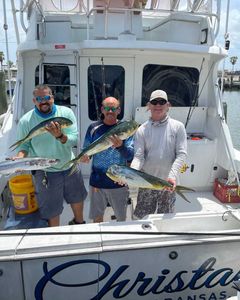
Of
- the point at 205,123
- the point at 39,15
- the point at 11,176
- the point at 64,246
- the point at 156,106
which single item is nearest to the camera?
the point at 64,246

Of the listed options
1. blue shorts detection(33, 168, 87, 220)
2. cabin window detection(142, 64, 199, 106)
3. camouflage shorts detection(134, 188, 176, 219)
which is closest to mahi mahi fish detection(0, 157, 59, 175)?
blue shorts detection(33, 168, 87, 220)

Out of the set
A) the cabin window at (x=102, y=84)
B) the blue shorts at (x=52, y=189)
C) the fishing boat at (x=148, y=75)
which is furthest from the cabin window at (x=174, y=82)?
Result: the blue shorts at (x=52, y=189)

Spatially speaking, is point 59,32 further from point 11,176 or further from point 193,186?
point 193,186

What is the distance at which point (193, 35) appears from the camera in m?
4.82

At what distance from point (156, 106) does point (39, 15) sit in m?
2.99

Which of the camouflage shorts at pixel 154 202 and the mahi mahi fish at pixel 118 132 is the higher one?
the mahi mahi fish at pixel 118 132

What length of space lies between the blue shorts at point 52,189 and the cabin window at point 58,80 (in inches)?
80.6

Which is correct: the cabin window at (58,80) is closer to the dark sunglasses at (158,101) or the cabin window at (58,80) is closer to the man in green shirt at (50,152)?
the man in green shirt at (50,152)

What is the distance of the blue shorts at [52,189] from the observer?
10.2ft

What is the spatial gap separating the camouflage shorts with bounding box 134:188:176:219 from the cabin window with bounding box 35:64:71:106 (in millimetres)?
2450

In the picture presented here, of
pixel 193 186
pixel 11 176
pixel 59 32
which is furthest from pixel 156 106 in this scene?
A: pixel 59 32

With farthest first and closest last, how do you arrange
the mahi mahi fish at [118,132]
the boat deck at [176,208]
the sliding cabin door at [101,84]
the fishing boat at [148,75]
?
1. the sliding cabin door at [101,84]
2. the fishing boat at [148,75]
3. the boat deck at [176,208]
4. the mahi mahi fish at [118,132]

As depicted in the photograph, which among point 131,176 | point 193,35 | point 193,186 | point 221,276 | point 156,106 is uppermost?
point 193,35

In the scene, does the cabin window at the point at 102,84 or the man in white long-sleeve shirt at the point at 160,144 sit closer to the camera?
the man in white long-sleeve shirt at the point at 160,144
